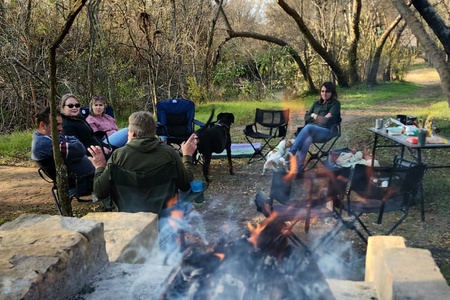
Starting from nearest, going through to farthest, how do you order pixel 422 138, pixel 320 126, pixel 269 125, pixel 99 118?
pixel 422 138, pixel 99 118, pixel 320 126, pixel 269 125

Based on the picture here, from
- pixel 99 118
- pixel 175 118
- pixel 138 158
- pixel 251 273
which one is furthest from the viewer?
pixel 175 118

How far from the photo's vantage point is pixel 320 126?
5.55m

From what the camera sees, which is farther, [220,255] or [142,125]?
[142,125]

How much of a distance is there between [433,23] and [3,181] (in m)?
6.28

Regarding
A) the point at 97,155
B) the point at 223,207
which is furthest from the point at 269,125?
the point at 97,155

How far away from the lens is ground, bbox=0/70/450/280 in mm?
3451

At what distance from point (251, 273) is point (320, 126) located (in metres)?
3.96

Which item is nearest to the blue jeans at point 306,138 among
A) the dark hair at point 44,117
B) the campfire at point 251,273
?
the dark hair at point 44,117

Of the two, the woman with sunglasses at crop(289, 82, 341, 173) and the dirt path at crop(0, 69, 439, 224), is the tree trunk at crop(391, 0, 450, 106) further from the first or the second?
the dirt path at crop(0, 69, 439, 224)

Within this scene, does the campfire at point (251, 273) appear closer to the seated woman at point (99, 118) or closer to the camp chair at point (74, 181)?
the camp chair at point (74, 181)

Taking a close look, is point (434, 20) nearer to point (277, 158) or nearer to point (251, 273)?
point (277, 158)

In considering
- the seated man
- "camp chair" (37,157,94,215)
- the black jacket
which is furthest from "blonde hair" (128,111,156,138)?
the black jacket

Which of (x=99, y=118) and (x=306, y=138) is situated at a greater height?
(x=99, y=118)

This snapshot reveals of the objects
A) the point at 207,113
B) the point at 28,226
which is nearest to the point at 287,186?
the point at 28,226
